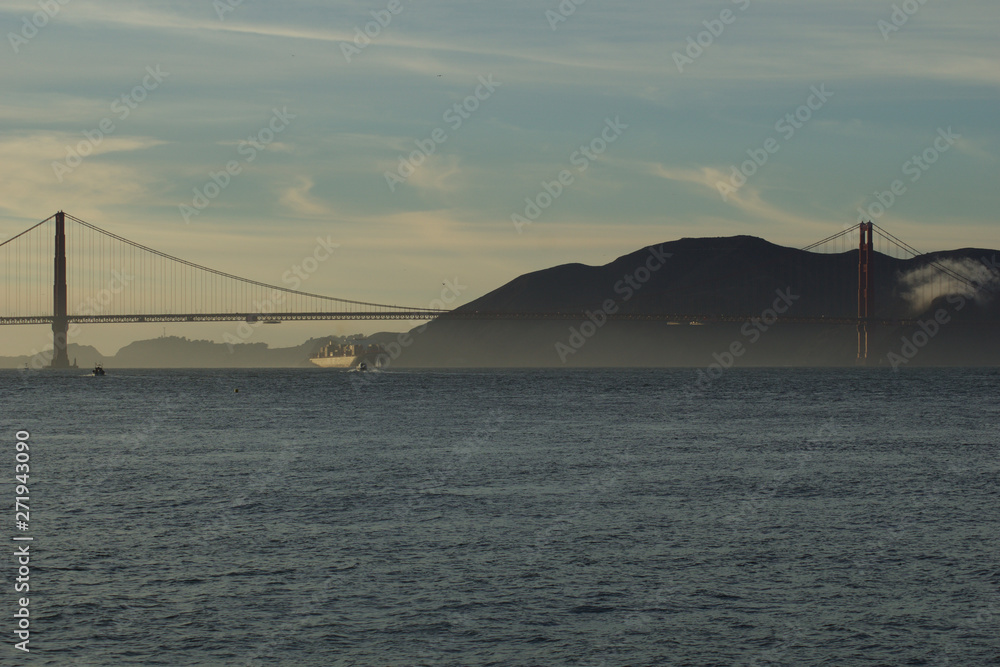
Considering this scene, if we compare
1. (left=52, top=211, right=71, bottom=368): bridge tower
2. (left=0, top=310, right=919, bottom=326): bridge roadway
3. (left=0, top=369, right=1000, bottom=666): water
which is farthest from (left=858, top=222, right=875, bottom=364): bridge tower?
(left=0, top=369, right=1000, bottom=666): water

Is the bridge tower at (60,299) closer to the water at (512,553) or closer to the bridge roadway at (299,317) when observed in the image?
the bridge roadway at (299,317)

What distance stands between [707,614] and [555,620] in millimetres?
2335

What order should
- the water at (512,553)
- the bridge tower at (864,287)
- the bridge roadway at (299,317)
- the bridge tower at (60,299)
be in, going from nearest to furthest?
the water at (512,553) → the bridge roadway at (299,317) → the bridge tower at (60,299) → the bridge tower at (864,287)

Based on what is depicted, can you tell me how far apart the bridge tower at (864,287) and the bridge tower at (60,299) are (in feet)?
318

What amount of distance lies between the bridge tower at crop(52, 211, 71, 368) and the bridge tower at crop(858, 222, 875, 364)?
9687 centimetres

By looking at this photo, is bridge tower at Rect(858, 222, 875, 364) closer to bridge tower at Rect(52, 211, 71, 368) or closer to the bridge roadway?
the bridge roadway

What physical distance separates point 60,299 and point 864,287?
108 meters

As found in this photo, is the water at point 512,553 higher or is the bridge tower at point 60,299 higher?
the bridge tower at point 60,299

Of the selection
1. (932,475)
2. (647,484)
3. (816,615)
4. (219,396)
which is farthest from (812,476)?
(219,396)

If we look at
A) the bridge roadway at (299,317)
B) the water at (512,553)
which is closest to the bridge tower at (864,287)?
the bridge roadway at (299,317)

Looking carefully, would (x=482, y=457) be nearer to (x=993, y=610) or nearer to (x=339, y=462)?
(x=339, y=462)

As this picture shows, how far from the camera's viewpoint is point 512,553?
22.0m

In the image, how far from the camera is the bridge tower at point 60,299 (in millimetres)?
140625

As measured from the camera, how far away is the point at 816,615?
17891mm
